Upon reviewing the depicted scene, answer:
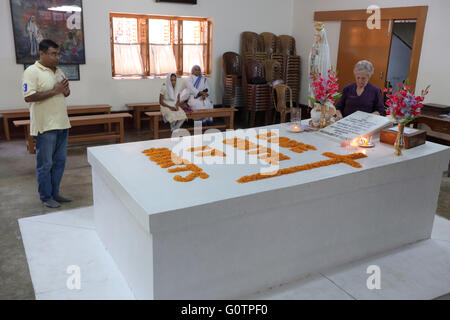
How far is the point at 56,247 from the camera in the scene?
329cm

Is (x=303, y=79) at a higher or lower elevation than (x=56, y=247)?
higher

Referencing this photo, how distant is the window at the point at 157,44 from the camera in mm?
7781

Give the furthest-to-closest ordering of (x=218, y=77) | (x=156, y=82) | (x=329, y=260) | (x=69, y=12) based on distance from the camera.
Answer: (x=218, y=77)
(x=156, y=82)
(x=69, y=12)
(x=329, y=260)

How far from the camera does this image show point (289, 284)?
283 centimetres

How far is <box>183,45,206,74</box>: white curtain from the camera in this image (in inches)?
330

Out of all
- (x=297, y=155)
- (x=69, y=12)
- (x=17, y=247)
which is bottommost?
(x=17, y=247)

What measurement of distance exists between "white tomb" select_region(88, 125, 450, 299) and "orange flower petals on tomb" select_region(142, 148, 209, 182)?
0.18 feet

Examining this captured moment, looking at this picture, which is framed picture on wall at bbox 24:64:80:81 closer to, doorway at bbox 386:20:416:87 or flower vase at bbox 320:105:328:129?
flower vase at bbox 320:105:328:129

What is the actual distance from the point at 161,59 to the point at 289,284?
6.25m

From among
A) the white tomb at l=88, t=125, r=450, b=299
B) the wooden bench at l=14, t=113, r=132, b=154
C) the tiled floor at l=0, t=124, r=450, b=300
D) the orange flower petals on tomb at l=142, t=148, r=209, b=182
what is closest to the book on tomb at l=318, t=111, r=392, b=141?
the white tomb at l=88, t=125, r=450, b=299
